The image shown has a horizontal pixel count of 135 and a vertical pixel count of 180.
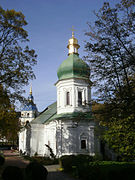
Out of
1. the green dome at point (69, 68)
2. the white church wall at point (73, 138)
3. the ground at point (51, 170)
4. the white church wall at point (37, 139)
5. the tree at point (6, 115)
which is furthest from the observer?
the white church wall at point (37, 139)

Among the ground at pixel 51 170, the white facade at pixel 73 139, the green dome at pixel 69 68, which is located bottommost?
the ground at pixel 51 170

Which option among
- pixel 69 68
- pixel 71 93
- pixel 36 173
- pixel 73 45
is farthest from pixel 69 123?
pixel 36 173

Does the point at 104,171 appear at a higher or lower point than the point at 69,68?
lower

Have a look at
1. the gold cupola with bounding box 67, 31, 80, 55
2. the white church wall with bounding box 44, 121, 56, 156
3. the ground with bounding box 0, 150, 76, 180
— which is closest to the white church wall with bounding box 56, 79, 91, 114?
the white church wall with bounding box 44, 121, 56, 156

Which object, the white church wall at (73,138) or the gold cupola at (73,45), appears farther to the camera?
the gold cupola at (73,45)

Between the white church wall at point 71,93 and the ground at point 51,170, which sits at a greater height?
the white church wall at point 71,93

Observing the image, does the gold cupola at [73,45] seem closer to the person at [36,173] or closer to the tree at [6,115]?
the tree at [6,115]

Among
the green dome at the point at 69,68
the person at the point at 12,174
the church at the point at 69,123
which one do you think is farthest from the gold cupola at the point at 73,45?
the person at the point at 12,174

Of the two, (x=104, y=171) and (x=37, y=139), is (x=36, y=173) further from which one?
(x=37, y=139)

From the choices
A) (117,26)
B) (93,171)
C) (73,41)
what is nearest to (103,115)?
(93,171)

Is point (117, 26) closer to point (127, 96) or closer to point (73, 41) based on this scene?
point (127, 96)

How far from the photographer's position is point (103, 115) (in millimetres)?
9594

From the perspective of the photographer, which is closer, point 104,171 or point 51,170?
point 104,171

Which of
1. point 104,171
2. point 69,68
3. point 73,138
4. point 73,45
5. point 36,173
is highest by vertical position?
point 73,45
